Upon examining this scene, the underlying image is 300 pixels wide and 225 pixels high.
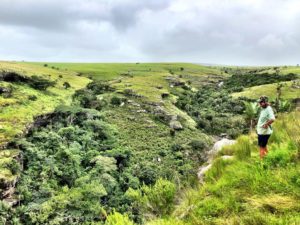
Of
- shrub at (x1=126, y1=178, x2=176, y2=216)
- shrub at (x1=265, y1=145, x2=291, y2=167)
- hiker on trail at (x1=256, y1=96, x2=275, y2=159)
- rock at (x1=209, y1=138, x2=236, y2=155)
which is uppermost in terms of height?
hiker on trail at (x1=256, y1=96, x2=275, y2=159)

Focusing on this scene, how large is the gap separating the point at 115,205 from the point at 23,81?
5156 centimetres

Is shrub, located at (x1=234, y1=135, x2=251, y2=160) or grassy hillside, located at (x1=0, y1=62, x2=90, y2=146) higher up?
shrub, located at (x1=234, y1=135, x2=251, y2=160)

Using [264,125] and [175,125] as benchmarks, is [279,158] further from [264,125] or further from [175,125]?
[175,125]

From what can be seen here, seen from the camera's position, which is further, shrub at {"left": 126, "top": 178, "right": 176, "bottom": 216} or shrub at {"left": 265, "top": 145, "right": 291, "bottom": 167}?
shrub at {"left": 126, "top": 178, "right": 176, "bottom": 216}

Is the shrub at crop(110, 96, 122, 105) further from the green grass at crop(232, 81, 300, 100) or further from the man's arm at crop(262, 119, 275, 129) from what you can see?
the man's arm at crop(262, 119, 275, 129)

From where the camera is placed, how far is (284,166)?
29.7 feet

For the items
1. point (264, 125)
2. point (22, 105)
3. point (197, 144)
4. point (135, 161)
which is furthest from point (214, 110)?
point (264, 125)

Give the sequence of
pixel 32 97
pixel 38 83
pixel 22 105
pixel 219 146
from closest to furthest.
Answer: pixel 219 146 < pixel 22 105 < pixel 32 97 < pixel 38 83

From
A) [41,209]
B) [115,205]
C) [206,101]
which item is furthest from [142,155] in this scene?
[206,101]

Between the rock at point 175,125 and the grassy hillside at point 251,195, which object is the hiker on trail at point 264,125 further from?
the rock at point 175,125

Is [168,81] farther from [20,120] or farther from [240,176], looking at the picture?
[240,176]

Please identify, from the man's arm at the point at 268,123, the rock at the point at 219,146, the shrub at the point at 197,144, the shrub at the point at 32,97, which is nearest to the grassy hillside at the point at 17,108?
the shrub at the point at 32,97

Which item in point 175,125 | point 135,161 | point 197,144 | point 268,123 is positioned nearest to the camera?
point 268,123

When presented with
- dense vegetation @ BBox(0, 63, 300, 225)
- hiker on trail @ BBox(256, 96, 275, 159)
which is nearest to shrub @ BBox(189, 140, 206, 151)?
dense vegetation @ BBox(0, 63, 300, 225)
